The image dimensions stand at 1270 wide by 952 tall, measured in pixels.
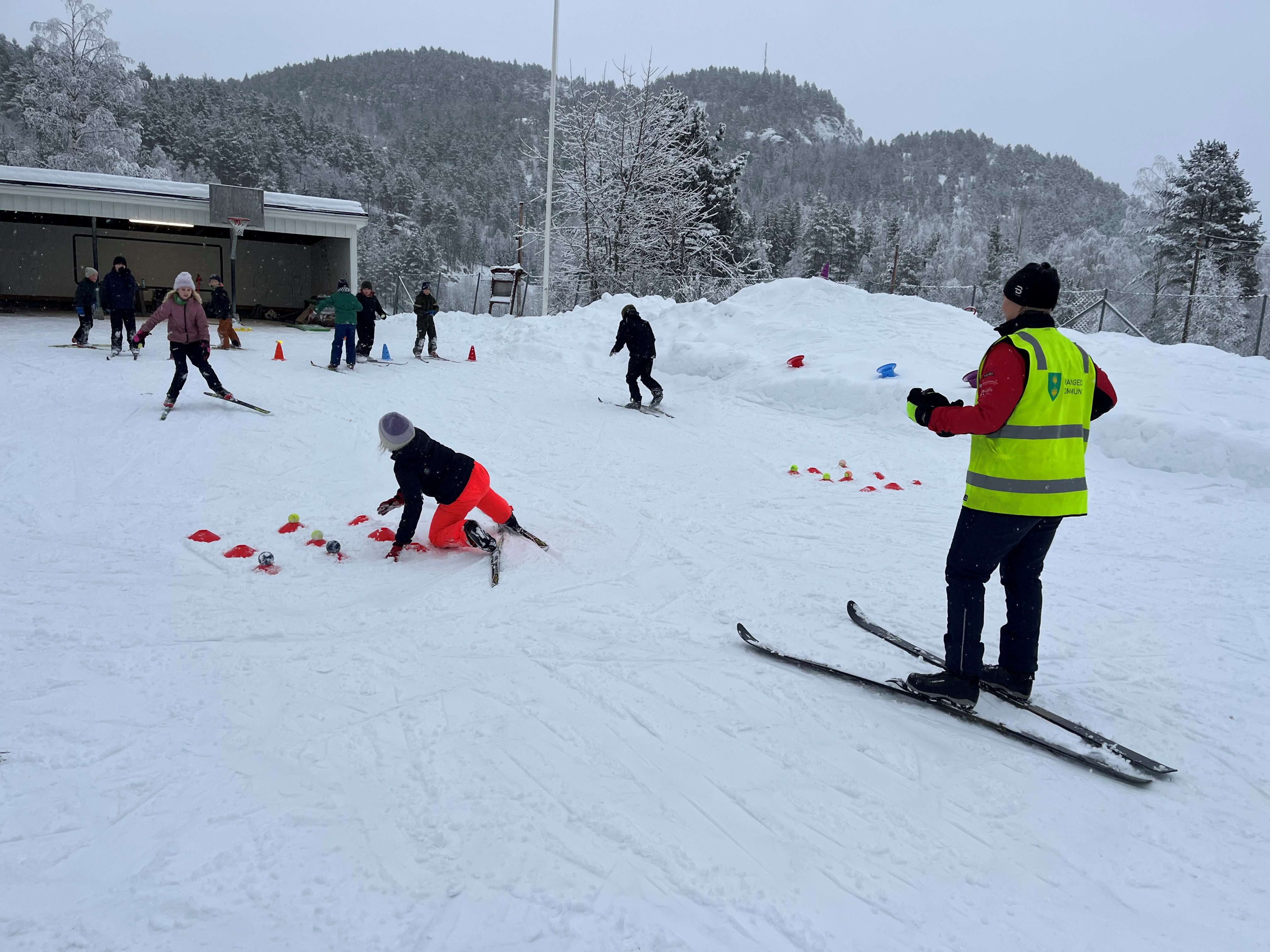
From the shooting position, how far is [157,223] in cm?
1995

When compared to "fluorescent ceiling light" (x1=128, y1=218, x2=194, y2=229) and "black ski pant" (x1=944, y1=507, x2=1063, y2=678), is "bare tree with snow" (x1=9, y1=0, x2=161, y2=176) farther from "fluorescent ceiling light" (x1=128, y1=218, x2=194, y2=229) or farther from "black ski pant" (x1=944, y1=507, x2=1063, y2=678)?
"black ski pant" (x1=944, y1=507, x2=1063, y2=678)

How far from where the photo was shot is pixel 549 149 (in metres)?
20.5

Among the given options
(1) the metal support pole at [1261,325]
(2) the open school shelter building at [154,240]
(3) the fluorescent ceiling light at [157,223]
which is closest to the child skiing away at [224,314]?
(2) the open school shelter building at [154,240]

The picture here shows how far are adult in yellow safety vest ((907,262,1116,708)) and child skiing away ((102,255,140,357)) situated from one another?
1422cm

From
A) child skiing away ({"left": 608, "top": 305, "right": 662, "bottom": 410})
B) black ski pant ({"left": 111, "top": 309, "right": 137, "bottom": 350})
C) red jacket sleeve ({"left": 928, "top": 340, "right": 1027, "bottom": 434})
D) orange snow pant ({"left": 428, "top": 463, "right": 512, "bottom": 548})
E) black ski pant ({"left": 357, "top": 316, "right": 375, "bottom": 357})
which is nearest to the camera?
red jacket sleeve ({"left": 928, "top": 340, "right": 1027, "bottom": 434})

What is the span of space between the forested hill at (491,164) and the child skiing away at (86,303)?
51.1 feet

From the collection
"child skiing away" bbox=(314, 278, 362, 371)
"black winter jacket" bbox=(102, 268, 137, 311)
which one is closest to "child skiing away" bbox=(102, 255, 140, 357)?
"black winter jacket" bbox=(102, 268, 137, 311)

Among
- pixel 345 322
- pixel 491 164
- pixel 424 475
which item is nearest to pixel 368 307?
pixel 345 322

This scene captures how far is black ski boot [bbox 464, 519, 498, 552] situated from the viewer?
539cm

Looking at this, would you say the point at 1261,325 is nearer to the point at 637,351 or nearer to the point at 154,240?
the point at 637,351

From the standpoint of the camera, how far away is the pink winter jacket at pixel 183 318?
30.3 ft

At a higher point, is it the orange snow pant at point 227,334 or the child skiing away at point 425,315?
the child skiing away at point 425,315

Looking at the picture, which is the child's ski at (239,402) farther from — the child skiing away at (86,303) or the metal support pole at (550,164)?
the metal support pole at (550,164)

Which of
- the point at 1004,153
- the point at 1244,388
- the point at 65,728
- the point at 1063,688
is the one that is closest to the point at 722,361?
the point at 1244,388
